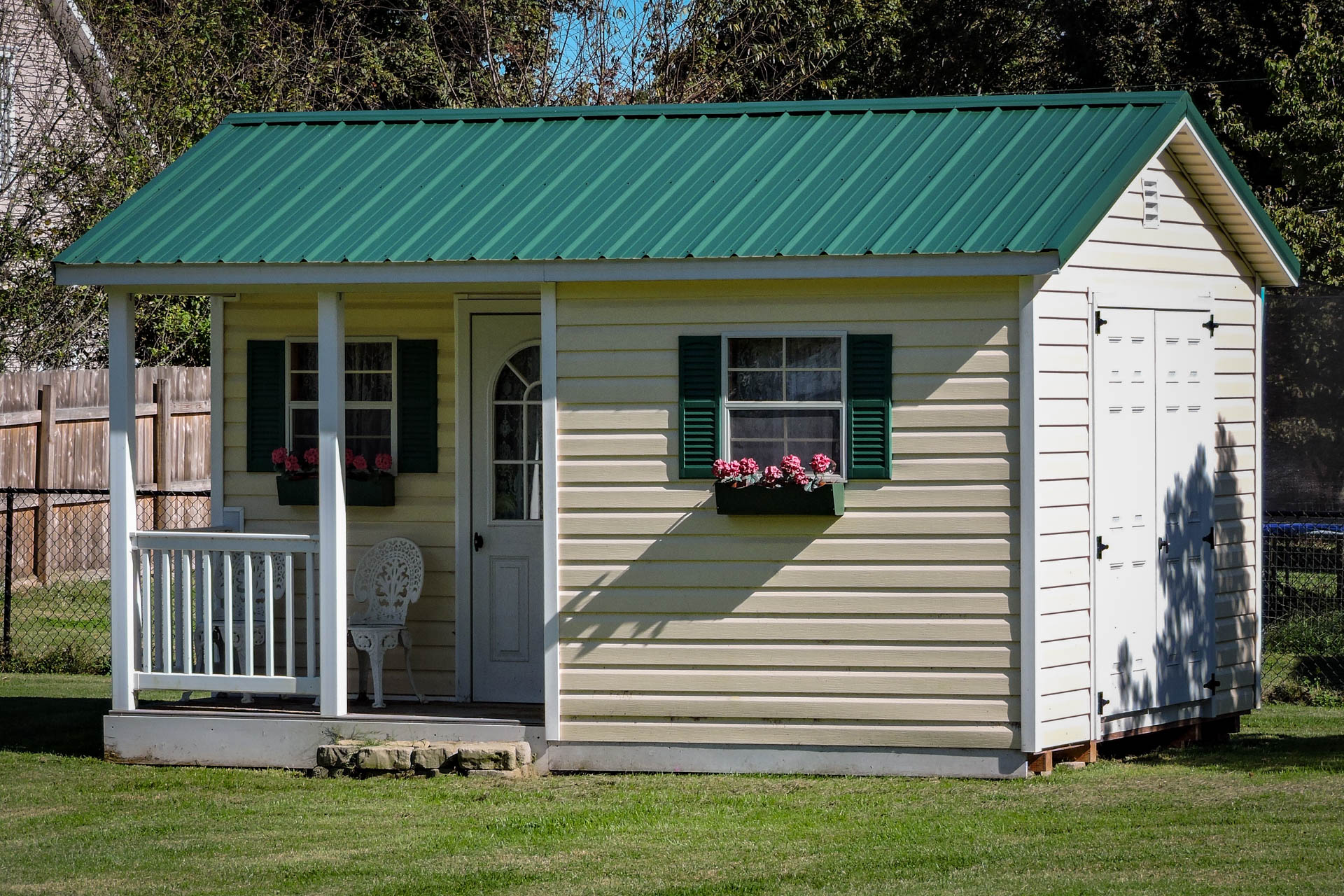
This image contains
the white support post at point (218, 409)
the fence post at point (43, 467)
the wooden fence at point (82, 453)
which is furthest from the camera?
the fence post at point (43, 467)

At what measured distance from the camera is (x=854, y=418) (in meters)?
8.31

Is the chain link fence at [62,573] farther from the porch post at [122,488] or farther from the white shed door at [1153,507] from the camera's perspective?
the white shed door at [1153,507]

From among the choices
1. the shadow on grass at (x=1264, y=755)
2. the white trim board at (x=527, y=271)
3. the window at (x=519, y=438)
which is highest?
the white trim board at (x=527, y=271)

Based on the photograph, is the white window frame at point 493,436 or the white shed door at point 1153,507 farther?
the white window frame at point 493,436

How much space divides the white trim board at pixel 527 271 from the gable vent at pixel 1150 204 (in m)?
1.50

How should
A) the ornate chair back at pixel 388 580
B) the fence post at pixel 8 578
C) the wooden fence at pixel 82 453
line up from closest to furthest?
1. the ornate chair back at pixel 388 580
2. the fence post at pixel 8 578
3. the wooden fence at pixel 82 453

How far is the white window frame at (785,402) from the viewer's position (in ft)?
27.4

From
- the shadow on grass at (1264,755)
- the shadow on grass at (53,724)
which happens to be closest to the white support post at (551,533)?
the shadow on grass at (53,724)

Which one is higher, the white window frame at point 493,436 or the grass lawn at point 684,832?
the white window frame at point 493,436

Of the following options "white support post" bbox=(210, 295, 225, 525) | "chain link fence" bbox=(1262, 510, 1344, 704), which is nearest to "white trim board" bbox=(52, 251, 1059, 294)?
"white support post" bbox=(210, 295, 225, 525)

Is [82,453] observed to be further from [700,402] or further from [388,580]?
[700,402]

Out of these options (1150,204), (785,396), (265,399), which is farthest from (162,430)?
(1150,204)

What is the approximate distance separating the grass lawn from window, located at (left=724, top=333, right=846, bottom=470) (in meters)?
1.72

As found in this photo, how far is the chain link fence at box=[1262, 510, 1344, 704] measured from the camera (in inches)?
456
